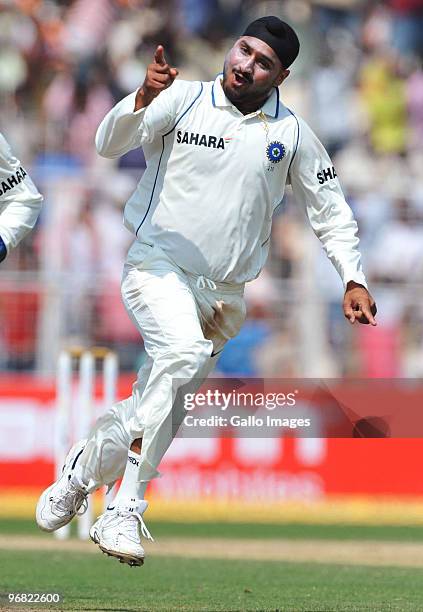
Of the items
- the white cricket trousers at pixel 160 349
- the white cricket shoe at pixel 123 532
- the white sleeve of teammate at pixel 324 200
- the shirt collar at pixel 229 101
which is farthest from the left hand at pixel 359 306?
the white cricket shoe at pixel 123 532

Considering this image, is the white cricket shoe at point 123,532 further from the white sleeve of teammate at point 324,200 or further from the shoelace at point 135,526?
the white sleeve of teammate at point 324,200

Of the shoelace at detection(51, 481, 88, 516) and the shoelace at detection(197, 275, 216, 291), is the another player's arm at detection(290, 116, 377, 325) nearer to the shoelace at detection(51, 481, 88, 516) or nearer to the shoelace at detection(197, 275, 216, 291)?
the shoelace at detection(197, 275, 216, 291)

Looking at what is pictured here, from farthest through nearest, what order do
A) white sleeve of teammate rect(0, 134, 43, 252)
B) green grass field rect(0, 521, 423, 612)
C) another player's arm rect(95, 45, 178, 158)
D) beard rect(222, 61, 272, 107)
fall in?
white sleeve of teammate rect(0, 134, 43, 252) → green grass field rect(0, 521, 423, 612) → beard rect(222, 61, 272, 107) → another player's arm rect(95, 45, 178, 158)

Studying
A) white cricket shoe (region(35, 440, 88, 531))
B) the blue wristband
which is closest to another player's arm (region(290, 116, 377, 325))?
the blue wristband

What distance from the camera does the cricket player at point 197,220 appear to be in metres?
6.79

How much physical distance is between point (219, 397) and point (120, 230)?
303 inches

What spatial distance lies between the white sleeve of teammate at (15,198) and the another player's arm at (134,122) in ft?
1.95

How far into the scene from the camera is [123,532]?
6578 mm

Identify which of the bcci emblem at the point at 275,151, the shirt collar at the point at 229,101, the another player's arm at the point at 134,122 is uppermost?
the shirt collar at the point at 229,101

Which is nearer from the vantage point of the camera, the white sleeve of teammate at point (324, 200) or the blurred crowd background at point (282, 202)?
the white sleeve of teammate at point (324, 200)

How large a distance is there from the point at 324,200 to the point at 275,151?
0.42 metres

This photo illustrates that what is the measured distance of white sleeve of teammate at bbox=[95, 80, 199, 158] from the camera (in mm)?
6727

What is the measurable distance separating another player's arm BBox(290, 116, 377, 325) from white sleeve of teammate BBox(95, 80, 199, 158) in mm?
704

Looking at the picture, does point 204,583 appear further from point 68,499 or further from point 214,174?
point 214,174
